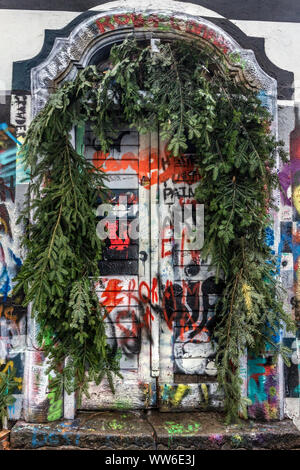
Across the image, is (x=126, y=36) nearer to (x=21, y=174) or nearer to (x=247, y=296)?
(x=21, y=174)

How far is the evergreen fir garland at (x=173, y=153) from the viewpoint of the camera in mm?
3624

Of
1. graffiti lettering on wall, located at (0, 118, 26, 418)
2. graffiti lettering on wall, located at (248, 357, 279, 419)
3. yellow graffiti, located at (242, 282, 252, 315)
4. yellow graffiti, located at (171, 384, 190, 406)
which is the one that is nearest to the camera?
yellow graffiti, located at (242, 282, 252, 315)

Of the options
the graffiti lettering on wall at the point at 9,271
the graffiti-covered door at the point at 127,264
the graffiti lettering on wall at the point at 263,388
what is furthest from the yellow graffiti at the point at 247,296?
the graffiti lettering on wall at the point at 9,271

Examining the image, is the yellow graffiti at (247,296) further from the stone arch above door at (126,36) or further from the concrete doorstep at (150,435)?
the stone arch above door at (126,36)

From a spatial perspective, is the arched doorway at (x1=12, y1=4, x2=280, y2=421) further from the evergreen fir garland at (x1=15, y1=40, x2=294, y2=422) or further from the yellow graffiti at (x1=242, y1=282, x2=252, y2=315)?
the yellow graffiti at (x1=242, y1=282, x2=252, y2=315)

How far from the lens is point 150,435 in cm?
367

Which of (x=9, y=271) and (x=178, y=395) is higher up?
Answer: (x=9, y=271)

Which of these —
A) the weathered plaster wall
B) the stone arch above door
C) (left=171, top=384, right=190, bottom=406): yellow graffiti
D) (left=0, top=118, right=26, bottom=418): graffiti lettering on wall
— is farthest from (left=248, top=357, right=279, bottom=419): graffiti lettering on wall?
the stone arch above door

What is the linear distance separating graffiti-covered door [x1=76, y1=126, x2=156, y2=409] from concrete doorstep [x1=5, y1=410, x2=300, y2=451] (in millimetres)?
326

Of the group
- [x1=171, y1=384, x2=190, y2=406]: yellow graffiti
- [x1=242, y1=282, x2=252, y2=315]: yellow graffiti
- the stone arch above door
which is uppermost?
the stone arch above door

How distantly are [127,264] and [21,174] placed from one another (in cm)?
133

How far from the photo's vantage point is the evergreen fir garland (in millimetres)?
3624

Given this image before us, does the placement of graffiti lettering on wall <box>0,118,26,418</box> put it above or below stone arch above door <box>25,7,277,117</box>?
below

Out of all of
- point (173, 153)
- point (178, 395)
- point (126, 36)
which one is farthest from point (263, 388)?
point (126, 36)
